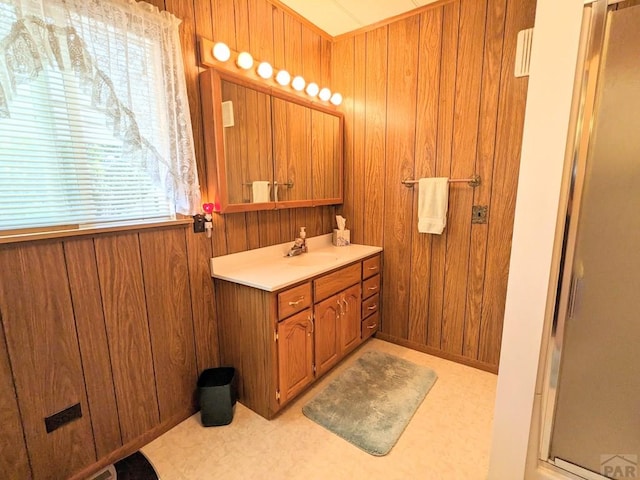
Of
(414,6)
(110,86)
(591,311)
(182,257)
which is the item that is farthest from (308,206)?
(591,311)

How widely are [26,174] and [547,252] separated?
79.5 inches

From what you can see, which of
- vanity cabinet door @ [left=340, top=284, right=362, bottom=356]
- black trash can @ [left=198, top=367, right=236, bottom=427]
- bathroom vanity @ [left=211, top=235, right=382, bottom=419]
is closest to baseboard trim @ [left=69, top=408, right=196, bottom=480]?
black trash can @ [left=198, top=367, right=236, bottom=427]

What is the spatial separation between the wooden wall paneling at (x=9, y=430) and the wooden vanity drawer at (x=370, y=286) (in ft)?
6.61

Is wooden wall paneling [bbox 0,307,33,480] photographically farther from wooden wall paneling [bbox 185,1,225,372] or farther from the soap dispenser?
the soap dispenser

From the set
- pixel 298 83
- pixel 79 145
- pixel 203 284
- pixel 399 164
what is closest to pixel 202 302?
pixel 203 284

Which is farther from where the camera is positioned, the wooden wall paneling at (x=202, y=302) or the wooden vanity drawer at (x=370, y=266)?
the wooden vanity drawer at (x=370, y=266)

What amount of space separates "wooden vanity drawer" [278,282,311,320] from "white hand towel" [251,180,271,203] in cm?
66

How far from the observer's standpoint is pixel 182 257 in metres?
1.76

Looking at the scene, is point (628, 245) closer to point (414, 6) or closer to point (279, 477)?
point (279, 477)

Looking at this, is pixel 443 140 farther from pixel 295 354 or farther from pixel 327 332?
pixel 295 354

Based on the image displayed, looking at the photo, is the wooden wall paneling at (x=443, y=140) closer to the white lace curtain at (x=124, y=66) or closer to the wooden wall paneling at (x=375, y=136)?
the wooden wall paneling at (x=375, y=136)

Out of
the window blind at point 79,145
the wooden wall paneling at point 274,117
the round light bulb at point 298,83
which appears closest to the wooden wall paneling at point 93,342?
the window blind at point 79,145

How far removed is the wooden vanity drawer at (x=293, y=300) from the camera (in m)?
1.72

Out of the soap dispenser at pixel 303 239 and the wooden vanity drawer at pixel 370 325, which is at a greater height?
the soap dispenser at pixel 303 239
